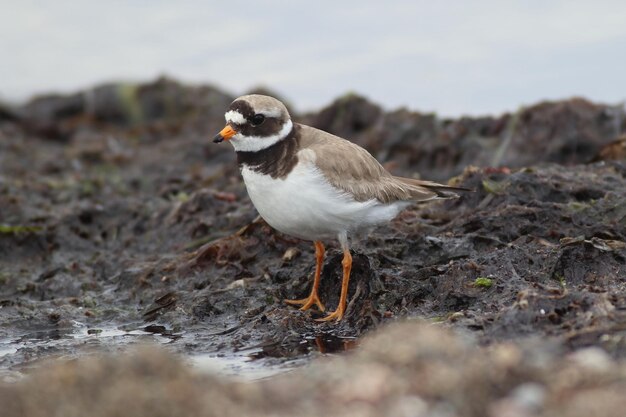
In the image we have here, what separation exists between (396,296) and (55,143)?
9.05m

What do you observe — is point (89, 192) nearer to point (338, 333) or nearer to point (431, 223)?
point (431, 223)

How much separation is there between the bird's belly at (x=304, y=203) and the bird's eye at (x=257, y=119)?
334 mm

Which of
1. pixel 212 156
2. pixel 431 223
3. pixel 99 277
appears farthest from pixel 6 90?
pixel 431 223

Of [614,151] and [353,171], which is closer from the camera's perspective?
[353,171]

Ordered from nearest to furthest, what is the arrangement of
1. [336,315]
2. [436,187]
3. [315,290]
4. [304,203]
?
[304,203], [336,315], [315,290], [436,187]

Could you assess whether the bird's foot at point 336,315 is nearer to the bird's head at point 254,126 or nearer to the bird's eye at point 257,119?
the bird's head at point 254,126

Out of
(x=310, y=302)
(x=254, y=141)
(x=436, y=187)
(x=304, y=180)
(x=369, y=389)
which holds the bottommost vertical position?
(x=310, y=302)

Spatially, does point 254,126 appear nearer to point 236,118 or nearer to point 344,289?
point 236,118

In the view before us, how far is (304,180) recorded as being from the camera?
6.14 m

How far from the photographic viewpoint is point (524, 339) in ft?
15.4

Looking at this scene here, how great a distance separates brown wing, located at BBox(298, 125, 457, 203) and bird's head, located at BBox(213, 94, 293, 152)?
0.71 feet

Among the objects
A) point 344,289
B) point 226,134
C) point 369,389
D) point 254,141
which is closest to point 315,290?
point 344,289

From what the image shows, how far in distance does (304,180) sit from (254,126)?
0.57 metres

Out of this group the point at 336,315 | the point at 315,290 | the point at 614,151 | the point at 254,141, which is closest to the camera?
the point at 336,315
